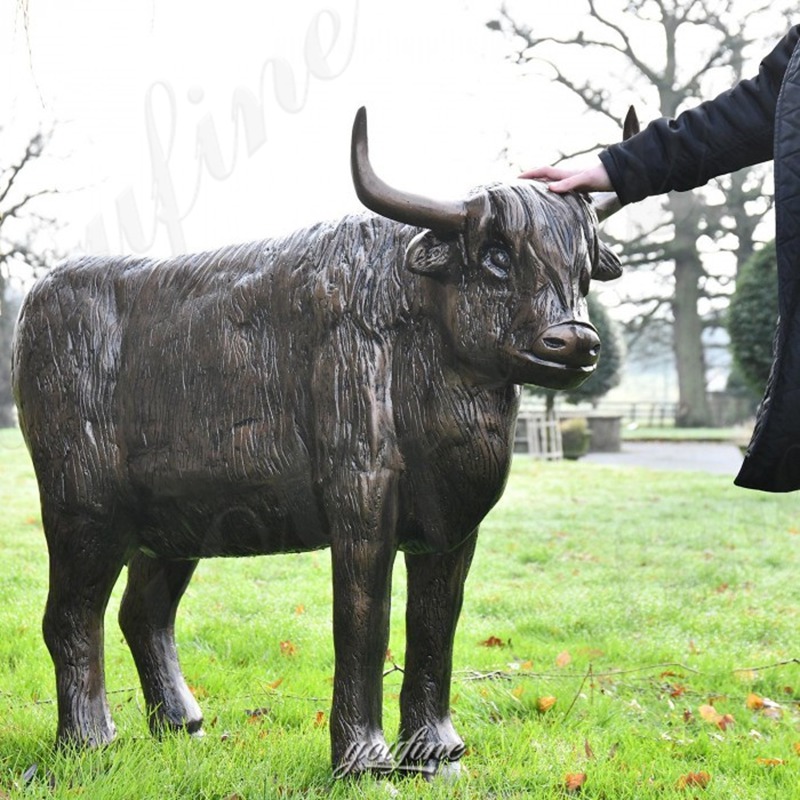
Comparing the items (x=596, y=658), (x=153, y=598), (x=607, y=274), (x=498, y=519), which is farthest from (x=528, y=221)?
(x=498, y=519)

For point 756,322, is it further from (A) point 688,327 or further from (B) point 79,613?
(A) point 688,327

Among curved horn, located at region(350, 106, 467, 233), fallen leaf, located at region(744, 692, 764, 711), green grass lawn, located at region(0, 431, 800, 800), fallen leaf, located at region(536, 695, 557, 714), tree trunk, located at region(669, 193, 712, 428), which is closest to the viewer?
curved horn, located at region(350, 106, 467, 233)

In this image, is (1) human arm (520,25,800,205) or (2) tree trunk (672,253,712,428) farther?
(2) tree trunk (672,253,712,428)

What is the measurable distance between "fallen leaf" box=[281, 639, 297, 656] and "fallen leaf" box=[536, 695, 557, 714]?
52.6 inches

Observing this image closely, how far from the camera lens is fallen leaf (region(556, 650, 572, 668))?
5016 millimetres

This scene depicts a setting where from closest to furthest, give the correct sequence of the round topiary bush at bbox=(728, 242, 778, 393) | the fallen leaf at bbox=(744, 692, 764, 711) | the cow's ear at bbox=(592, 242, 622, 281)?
the cow's ear at bbox=(592, 242, 622, 281) < the fallen leaf at bbox=(744, 692, 764, 711) < the round topiary bush at bbox=(728, 242, 778, 393)

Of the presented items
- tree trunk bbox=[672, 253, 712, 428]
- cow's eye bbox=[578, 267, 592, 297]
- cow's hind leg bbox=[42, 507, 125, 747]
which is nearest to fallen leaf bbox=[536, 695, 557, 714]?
cow's hind leg bbox=[42, 507, 125, 747]

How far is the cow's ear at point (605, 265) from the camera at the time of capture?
116 inches

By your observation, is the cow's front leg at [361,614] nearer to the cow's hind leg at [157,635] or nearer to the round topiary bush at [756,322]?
the cow's hind leg at [157,635]

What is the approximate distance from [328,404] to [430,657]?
3.18ft

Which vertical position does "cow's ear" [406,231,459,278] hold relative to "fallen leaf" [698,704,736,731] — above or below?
above

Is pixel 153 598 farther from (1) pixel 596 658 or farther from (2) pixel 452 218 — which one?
(1) pixel 596 658

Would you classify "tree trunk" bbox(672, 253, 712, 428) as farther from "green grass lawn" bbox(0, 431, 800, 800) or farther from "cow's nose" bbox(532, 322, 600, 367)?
"cow's nose" bbox(532, 322, 600, 367)

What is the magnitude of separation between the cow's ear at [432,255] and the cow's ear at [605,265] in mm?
470
